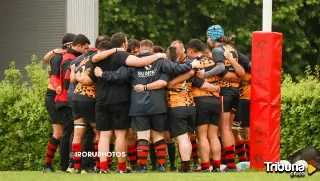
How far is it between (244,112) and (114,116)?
102 inches

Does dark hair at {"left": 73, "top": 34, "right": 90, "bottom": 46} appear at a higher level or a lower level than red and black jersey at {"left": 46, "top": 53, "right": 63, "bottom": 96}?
higher

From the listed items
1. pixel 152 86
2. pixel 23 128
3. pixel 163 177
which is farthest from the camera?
pixel 23 128

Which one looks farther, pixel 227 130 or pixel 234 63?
pixel 227 130

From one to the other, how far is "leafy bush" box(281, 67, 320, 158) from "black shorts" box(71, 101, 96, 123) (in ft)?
13.8

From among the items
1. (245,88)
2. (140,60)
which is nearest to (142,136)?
(140,60)

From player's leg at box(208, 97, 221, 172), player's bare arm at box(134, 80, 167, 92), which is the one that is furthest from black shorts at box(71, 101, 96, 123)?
player's leg at box(208, 97, 221, 172)

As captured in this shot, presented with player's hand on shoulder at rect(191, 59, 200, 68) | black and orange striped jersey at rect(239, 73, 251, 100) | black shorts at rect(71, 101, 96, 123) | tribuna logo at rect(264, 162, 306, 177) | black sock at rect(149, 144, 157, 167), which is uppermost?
player's hand on shoulder at rect(191, 59, 200, 68)

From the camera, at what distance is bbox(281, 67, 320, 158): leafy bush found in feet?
75.4

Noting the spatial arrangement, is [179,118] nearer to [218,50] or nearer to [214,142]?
[214,142]

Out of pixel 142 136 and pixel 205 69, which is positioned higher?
pixel 205 69

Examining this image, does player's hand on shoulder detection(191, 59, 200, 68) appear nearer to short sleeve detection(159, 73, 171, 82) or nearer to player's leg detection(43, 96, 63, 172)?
short sleeve detection(159, 73, 171, 82)

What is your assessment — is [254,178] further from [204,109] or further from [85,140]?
[85,140]

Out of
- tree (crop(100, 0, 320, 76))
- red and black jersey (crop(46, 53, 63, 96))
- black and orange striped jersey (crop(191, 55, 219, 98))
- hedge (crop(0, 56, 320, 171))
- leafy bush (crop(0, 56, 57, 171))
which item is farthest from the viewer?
tree (crop(100, 0, 320, 76))

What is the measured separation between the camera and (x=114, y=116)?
20.3m
